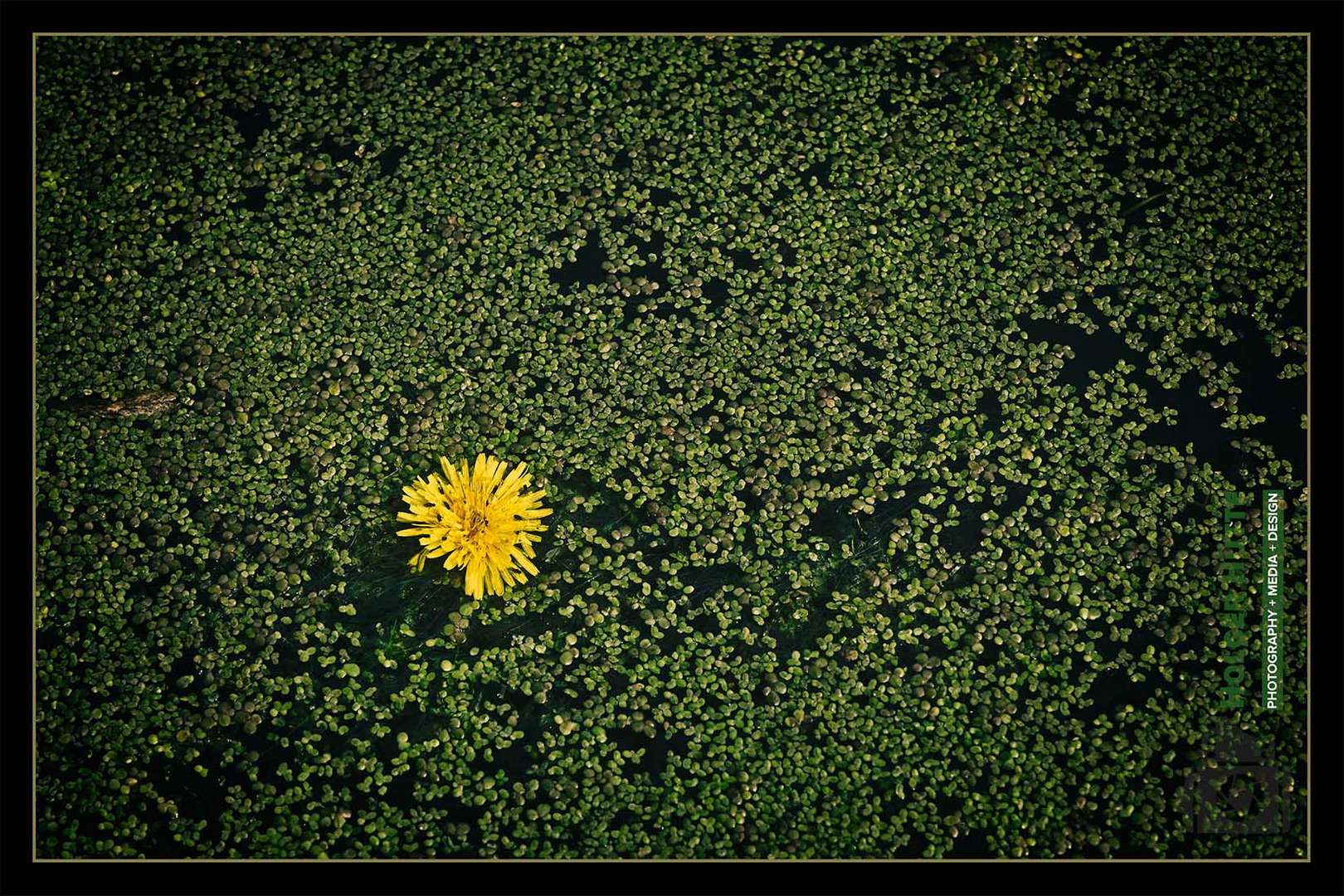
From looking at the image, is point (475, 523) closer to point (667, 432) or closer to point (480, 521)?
point (480, 521)

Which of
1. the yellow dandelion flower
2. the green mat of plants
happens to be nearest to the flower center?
the yellow dandelion flower

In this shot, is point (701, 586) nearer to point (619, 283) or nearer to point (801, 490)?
point (801, 490)

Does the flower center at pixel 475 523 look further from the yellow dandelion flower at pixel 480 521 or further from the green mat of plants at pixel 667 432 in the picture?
the green mat of plants at pixel 667 432

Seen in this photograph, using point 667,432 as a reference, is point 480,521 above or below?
below

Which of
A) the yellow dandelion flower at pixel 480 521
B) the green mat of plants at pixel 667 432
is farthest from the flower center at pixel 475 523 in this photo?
the green mat of plants at pixel 667 432

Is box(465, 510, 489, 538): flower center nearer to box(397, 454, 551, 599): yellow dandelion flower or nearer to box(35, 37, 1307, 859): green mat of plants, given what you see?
box(397, 454, 551, 599): yellow dandelion flower

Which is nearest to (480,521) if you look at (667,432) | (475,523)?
(475,523)

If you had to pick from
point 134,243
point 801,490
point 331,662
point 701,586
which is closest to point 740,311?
point 801,490
